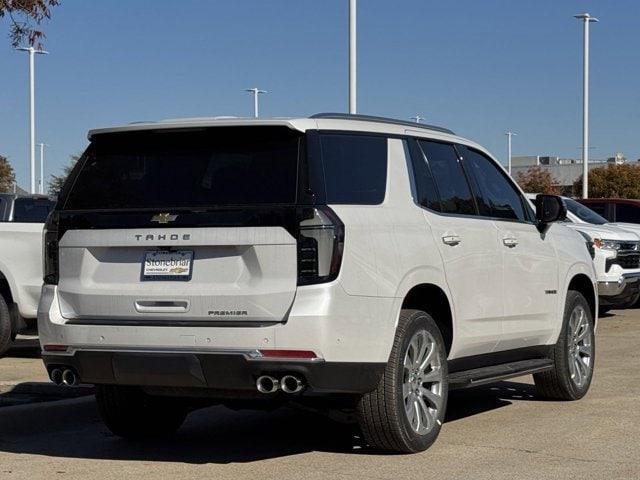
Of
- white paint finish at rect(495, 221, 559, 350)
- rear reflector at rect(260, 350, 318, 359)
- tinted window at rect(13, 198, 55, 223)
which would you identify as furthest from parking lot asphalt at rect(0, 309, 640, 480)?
tinted window at rect(13, 198, 55, 223)

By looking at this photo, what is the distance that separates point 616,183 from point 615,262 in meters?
57.2

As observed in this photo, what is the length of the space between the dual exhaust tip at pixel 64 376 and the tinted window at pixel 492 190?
2.98 metres

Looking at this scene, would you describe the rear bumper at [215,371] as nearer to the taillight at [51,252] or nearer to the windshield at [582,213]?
the taillight at [51,252]

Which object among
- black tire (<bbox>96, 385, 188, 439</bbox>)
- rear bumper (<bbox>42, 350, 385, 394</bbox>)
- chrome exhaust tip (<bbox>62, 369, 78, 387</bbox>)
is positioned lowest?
black tire (<bbox>96, 385, 188, 439</bbox>)

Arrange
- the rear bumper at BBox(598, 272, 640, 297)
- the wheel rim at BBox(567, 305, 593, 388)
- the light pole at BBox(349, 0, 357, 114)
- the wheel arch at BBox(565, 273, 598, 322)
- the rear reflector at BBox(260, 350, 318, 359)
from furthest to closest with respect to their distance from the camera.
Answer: the light pole at BBox(349, 0, 357, 114), the rear bumper at BBox(598, 272, 640, 297), the wheel arch at BBox(565, 273, 598, 322), the wheel rim at BBox(567, 305, 593, 388), the rear reflector at BBox(260, 350, 318, 359)

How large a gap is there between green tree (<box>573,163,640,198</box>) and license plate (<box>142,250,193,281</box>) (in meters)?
66.2

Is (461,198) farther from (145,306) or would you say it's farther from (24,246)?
(24,246)

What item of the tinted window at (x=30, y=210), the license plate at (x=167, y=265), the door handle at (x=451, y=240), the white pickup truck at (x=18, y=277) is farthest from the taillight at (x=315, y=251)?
the tinted window at (x=30, y=210)

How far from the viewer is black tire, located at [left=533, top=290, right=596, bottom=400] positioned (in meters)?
9.43

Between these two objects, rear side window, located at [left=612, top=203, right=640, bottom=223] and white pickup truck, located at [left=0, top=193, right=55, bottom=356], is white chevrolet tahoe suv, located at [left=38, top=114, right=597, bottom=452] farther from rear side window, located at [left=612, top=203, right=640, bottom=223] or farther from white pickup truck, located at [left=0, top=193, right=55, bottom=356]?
rear side window, located at [left=612, top=203, right=640, bottom=223]

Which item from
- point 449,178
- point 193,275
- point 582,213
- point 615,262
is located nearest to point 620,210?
point 582,213

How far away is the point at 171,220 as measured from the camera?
693 centimetres

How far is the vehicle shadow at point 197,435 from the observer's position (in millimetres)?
7727

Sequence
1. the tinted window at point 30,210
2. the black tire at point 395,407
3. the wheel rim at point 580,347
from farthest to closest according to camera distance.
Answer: the tinted window at point 30,210
the wheel rim at point 580,347
the black tire at point 395,407
